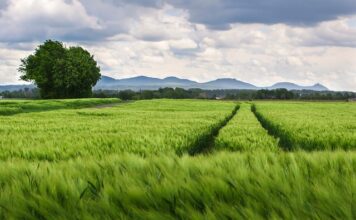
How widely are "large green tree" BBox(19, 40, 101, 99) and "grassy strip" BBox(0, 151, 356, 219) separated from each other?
88.1m

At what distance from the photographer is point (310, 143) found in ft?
37.5

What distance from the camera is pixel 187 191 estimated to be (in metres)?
2.15

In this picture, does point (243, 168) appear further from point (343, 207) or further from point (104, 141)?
point (104, 141)

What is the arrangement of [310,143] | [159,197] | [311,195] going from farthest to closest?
[310,143]
[159,197]
[311,195]

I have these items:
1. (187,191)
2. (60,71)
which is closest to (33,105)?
(60,71)

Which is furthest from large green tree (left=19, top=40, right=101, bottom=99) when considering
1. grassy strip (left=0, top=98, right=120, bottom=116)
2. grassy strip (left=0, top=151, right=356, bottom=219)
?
grassy strip (left=0, top=151, right=356, bottom=219)

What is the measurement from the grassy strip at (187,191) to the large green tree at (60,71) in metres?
88.1

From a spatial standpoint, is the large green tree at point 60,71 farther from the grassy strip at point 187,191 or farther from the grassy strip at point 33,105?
the grassy strip at point 187,191

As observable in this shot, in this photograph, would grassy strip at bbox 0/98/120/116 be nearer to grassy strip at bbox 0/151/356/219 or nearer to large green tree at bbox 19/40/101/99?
large green tree at bbox 19/40/101/99

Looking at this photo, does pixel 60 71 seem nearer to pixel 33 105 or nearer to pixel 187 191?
pixel 33 105

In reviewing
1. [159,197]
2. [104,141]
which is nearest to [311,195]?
[159,197]

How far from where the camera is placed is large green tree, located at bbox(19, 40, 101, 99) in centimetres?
8938

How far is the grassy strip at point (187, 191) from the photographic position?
6.04 ft

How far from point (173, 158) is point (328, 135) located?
33.2ft
